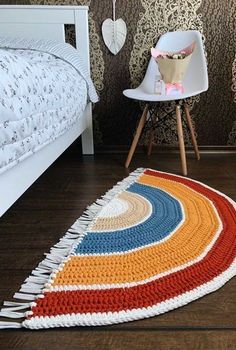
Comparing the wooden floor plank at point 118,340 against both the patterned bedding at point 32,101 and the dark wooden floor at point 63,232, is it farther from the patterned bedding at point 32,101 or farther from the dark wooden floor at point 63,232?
the patterned bedding at point 32,101

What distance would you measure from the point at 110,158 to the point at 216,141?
2.22 feet

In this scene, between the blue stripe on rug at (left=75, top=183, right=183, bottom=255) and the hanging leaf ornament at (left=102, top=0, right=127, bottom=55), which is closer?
the blue stripe on rug at (left=75, top=183, right=183, bottom=255)

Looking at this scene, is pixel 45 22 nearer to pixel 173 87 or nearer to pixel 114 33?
pixel 114 33

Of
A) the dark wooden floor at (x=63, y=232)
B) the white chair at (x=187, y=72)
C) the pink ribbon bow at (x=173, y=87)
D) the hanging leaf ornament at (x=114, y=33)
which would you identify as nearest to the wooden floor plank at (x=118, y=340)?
the dark wooden floor at (x=63, y=232)

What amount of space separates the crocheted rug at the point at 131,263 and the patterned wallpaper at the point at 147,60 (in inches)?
32.8

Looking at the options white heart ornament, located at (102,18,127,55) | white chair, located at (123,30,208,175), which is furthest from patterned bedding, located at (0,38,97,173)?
white heart ornament, located at (102,18,127,55)

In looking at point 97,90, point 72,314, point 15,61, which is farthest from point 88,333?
point 97,90

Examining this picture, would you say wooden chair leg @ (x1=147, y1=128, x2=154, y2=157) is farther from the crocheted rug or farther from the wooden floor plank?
the wooden floor plank

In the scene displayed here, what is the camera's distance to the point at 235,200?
1336mm

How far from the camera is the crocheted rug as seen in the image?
74 cm

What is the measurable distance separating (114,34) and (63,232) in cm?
133

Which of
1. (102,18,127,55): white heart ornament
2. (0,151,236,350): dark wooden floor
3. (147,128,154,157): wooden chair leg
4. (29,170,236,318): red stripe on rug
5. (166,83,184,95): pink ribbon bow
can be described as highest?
(102,18,127,55): white heart ornament

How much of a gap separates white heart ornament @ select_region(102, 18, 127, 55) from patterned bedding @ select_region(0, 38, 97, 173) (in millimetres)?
526

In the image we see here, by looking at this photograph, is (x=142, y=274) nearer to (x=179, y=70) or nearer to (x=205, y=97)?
(x=179, y=70)
